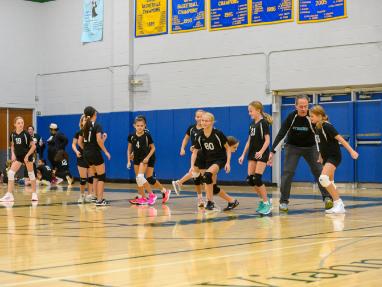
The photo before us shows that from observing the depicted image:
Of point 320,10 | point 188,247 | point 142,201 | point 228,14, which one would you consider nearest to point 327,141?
point 142,201

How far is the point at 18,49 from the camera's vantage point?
91.7ft

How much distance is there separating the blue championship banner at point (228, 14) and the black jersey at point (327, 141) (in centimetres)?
1104

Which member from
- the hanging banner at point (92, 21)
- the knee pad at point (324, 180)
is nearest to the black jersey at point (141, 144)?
the knee pad at point (324, 180)

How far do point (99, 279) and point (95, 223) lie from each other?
5.09m

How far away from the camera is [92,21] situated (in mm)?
26781

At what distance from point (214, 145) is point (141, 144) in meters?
2.34

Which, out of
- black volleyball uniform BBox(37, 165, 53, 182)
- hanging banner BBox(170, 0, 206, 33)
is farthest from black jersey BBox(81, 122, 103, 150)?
hanging banner BBox(170, 0, 206, 33)

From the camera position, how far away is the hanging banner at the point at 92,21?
87.1 feet

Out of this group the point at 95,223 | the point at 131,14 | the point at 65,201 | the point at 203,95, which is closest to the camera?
the point at 95,223

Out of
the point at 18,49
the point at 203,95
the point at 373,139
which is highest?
the point at 18,49

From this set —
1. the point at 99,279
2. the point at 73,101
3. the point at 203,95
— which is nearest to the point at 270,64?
the point at 203,95

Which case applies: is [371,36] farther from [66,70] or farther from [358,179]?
[66,70]

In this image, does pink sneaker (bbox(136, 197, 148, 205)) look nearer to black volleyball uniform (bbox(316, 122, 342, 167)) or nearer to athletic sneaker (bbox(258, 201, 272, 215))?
athletic sneaker (bbox(258, 201, 272, 215))

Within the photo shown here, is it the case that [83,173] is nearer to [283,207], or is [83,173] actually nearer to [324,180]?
[283,207]
